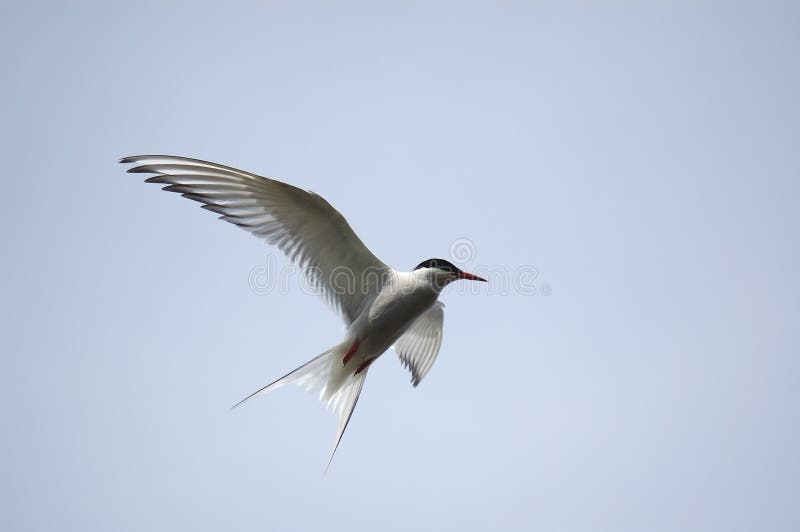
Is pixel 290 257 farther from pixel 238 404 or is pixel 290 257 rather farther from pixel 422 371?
pixel 422 371

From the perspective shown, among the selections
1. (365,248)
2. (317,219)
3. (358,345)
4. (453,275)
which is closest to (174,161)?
(317,219)

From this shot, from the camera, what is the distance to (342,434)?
5910 millimetres

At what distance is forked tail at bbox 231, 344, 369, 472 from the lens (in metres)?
6.04

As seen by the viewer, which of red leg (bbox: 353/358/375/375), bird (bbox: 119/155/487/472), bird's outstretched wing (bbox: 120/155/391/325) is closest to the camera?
bird's outstretched wing (bbox: 120/155/391/325)

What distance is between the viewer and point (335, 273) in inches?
244

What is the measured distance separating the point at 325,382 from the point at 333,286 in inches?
35.1

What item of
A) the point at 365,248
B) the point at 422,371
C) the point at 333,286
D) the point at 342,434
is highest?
the point at 365,248

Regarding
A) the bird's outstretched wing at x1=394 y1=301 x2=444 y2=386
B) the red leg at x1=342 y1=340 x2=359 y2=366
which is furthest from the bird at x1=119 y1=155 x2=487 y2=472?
the bird's outstretched wing at x1=394 y1=301 x2=444 y2=386

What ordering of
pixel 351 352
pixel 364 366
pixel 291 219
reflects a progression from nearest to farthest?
1. pixel 291 219
2. pixel 351 352
3. pixel 364 366

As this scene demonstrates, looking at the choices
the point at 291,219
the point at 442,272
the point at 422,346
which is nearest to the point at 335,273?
the point at 291,219

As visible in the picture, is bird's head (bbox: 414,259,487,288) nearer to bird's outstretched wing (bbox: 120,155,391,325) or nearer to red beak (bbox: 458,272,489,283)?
Answer: red beak (bbox: 458,272,489,283)

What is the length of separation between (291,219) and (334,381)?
1571mm

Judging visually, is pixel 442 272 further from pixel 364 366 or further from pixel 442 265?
pixel 364 366

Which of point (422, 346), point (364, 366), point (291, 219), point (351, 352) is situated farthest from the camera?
point (422, 346)
